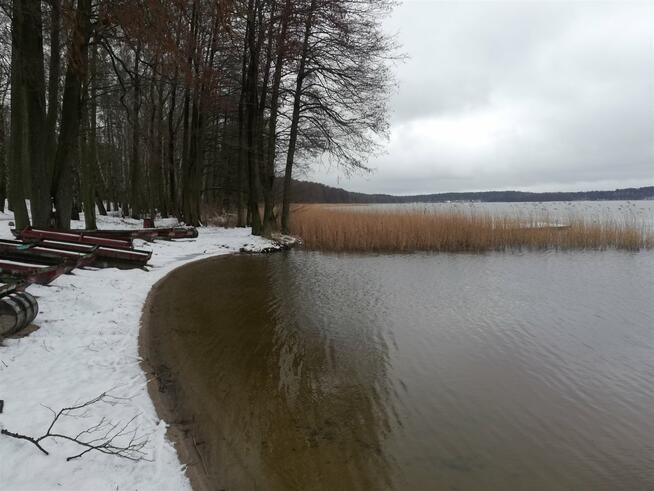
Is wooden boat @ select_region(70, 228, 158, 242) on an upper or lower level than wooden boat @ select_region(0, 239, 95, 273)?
upper

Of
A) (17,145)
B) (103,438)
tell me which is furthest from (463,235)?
(103,438)

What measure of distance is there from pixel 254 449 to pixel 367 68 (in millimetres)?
15222

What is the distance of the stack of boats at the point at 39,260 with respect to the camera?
4297mm

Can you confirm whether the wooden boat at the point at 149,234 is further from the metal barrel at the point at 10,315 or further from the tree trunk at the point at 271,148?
the metal barrel at the point at 10,315

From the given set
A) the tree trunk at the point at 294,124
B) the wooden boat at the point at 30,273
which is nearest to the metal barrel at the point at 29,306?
the wooden boat at the point at 30,273

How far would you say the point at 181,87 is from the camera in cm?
1734

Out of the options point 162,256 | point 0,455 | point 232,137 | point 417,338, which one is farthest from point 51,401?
point 232,137

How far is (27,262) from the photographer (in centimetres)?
716

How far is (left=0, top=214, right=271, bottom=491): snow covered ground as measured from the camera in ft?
8.55

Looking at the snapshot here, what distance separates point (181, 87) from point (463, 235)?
1212 centimetres

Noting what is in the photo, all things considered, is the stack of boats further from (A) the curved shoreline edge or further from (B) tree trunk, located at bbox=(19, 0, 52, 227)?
(A) the curved shoreline edge

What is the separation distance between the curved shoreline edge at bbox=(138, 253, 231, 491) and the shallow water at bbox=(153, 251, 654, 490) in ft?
0.30

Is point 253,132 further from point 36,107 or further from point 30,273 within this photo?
point 30,273

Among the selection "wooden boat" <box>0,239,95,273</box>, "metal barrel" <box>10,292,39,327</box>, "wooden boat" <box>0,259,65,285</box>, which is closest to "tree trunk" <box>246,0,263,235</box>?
"wooden boat" <box>0,239,95,273</box>
